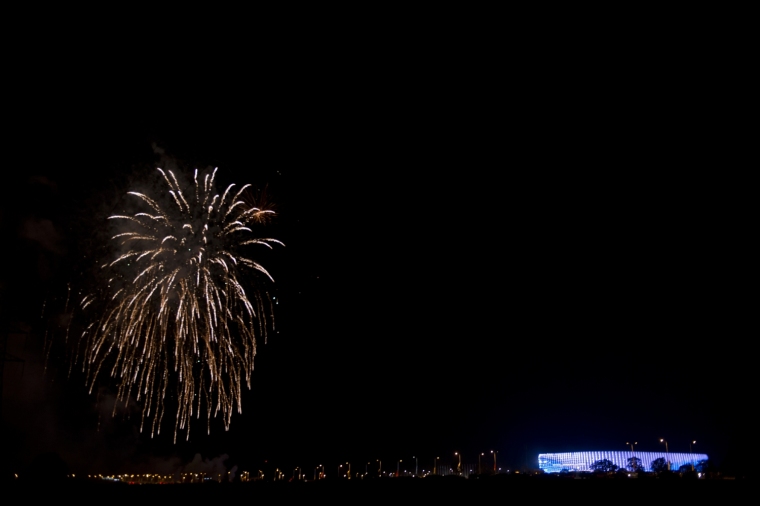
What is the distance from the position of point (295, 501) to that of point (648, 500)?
30.7 feet

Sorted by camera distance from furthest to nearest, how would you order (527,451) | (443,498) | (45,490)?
1. (527,451)
2. (443,498)
3. (45,490)

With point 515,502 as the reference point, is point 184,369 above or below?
above

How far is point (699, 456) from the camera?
4210 inches

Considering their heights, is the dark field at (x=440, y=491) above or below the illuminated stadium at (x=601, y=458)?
above

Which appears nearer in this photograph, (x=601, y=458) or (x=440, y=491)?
(x=440, y=491)

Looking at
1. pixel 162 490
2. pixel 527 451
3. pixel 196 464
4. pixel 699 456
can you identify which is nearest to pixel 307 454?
pixel 196 464

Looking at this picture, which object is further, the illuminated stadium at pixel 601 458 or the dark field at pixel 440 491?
the illuminated stadium at pixel 601 458

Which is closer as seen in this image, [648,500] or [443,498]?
[648,500]

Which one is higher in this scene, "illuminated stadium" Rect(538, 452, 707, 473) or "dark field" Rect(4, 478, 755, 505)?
"dark field" Rect(4, 478, 755, 505)

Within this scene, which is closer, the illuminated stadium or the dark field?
the dark field

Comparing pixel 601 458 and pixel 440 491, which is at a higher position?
pixel 440 491

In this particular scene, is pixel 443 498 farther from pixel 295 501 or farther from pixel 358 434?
pixel 358 434

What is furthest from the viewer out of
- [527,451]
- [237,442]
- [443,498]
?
[527,451]

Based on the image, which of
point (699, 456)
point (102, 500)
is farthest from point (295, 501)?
point (699, 456)
